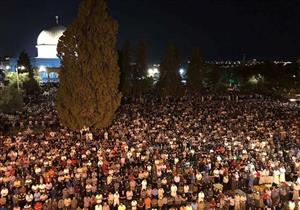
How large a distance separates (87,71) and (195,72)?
34909 millimetres

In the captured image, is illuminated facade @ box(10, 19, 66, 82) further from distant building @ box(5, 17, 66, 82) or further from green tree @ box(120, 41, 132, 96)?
green tree @ box(120, 41, 132, 96)

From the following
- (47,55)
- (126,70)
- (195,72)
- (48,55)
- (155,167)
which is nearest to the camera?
(155,167)

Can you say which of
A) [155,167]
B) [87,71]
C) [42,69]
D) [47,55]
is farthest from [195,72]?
[47,55]

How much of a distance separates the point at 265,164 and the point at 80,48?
16.8 metres

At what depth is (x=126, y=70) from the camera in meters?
57.4

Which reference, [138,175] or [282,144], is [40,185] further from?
[282,144]

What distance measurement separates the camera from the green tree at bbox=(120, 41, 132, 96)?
5580 centimetres

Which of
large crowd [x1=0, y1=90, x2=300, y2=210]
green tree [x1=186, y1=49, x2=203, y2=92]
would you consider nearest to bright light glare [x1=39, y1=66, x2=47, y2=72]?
green tree [x1=186, y1=49, x2=203, y2=92]

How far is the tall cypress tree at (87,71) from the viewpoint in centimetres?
3034

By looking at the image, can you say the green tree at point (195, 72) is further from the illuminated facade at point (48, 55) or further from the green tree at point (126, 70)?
the illuminated facade at point (48, 55)

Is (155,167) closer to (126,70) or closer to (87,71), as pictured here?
(87,71)

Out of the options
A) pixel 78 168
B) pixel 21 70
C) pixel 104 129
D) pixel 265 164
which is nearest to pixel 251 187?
pixel 265 164

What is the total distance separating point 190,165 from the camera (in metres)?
19.8

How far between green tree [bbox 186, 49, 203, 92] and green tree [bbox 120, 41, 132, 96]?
33.6 ft
